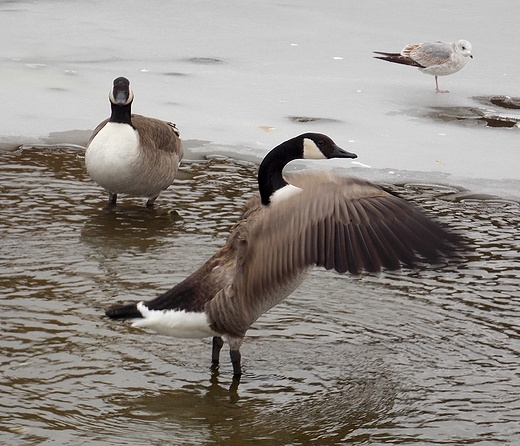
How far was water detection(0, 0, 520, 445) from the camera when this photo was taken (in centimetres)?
381

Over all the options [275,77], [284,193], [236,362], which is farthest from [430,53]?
[236,362]

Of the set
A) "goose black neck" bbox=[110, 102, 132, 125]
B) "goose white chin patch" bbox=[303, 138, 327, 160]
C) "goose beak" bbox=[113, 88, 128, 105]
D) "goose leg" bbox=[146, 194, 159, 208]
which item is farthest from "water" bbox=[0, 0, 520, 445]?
"goose white chin patch" bbox=[303, 138, 327, 160]

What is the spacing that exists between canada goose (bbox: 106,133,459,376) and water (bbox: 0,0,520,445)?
1.07 feet

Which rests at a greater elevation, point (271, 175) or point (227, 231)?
point (271, 175)

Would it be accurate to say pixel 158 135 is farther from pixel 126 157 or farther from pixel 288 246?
pixel 288 246

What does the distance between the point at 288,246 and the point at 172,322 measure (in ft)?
2.22

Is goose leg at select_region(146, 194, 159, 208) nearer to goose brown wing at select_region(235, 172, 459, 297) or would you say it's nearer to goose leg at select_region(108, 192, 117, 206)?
goose leg at select_region(108, 192, 117, 206)

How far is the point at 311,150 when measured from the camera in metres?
4.31

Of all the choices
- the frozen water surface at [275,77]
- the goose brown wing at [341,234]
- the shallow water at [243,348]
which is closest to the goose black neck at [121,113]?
the shallow water at [243,348]

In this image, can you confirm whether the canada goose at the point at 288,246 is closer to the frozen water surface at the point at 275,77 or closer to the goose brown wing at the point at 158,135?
the goose brown wing at the point at 158,135

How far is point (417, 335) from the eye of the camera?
457 centimetres

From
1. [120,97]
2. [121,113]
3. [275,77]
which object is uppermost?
[275,77]

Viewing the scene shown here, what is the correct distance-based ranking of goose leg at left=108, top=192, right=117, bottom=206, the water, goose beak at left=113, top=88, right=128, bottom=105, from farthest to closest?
goose leg at left=108, top=192, right=117, bottom=206 < goose beak at left=113, top=88, right=128, bottom=105 < the water

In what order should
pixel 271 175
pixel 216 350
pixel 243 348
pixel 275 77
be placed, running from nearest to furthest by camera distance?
pixel 271 175
pixel 216 350
pixel 243 348
pixel 275 77
